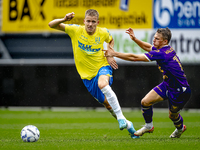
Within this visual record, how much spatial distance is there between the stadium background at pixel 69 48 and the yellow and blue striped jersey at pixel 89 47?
6.70 meters

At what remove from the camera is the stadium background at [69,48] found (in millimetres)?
13570

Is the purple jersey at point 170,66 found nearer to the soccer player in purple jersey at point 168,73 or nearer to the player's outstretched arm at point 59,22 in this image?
the soccer player in purple jersey at point 168,73

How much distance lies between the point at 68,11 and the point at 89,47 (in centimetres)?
871

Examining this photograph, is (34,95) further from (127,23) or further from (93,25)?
(93,25)

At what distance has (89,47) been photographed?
675 cm

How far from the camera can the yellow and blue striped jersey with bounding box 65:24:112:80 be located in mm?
6746

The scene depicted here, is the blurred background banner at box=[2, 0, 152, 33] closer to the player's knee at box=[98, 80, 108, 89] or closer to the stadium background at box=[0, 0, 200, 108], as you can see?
the stadium background at box=[0, 0, 200, 108]

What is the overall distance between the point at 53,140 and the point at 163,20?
374 inches

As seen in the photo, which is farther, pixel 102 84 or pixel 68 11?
pixel 68 11

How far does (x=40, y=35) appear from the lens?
16.1 metres

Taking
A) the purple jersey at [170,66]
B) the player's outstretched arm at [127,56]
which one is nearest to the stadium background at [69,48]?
the purple jersey at [170,66]

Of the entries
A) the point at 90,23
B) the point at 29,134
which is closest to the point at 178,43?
the point at 90,23

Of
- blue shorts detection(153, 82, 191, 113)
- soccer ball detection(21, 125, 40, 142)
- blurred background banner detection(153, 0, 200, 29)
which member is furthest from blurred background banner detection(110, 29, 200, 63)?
soccer ball detection(21, 125, 40, 142)

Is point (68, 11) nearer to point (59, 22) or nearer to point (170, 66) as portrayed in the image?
point (59, 22)
